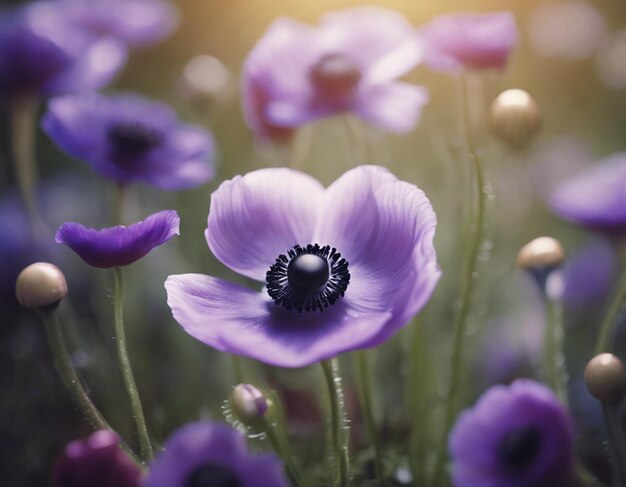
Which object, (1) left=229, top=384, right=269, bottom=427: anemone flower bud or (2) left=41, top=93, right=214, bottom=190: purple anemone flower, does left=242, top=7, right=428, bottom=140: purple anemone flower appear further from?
(1) left=229, top=384, right=269, bottom=427: anemone flower bud

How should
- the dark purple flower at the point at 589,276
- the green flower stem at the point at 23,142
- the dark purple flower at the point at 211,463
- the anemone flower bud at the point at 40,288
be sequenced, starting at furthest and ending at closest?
the dark purple flower at the point at 589,276
the green flower stem at the point at 23,142
the anemone flower bud at the point at 40,288
the dark purple flower at the point at 211,463

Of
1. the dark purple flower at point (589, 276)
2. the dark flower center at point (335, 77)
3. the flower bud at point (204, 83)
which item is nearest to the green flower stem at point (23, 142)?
the flower bud at point (204, 83)

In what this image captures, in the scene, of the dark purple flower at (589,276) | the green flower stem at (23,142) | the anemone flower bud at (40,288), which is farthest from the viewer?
the dark purple flower at (589,276)

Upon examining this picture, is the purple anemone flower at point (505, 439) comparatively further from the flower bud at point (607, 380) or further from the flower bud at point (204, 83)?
the flower bud at point (204, 83)

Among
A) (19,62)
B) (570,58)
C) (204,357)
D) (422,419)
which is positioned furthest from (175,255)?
(570,58)

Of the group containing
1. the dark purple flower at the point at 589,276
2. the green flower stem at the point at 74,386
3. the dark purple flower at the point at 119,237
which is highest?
the dark purple flower at the point at 119,237

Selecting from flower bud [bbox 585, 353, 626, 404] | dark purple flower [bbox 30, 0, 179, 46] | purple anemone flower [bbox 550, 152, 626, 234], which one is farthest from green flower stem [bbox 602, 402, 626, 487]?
dark purple flower [bbox 30, 0, 179, 46]
